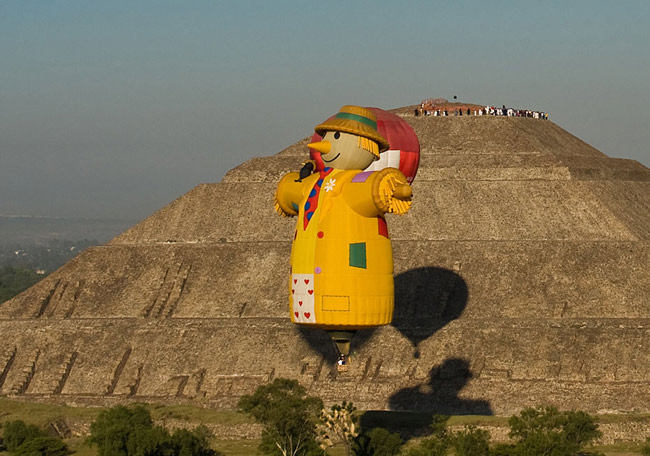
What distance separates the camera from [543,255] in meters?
108

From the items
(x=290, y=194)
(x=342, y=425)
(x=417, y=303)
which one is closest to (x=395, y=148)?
(x=290, y=194)

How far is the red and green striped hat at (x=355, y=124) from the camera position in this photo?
208 ft

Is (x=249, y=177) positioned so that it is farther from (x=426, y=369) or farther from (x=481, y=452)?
(x=481, y=452)

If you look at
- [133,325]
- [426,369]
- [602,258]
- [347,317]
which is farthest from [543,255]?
[347,317]

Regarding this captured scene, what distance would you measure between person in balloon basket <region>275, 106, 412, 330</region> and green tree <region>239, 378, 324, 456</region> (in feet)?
57.7

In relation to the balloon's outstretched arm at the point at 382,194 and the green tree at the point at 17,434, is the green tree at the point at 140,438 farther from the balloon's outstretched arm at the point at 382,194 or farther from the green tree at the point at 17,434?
the balloon's outstretched arm at the point at 382,194

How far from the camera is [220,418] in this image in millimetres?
90188

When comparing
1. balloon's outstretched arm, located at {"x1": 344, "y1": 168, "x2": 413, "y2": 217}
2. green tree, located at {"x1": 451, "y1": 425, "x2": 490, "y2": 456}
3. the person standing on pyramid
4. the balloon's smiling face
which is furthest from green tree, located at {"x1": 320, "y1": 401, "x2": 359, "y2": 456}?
the balloon's smiling face

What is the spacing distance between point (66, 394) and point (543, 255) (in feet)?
121

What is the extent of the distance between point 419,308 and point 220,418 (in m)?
19.8

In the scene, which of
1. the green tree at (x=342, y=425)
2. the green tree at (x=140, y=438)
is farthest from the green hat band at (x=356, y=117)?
the green tree at (x=140, y=438)

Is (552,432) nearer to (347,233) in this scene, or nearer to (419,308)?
(347,233)

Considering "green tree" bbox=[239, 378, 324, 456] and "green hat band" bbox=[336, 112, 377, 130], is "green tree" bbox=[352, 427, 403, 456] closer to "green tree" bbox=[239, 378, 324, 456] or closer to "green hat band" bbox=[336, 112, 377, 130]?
"green tree" bbox=[239, 378, 324, 456]

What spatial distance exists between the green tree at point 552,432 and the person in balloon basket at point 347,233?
17.4m
